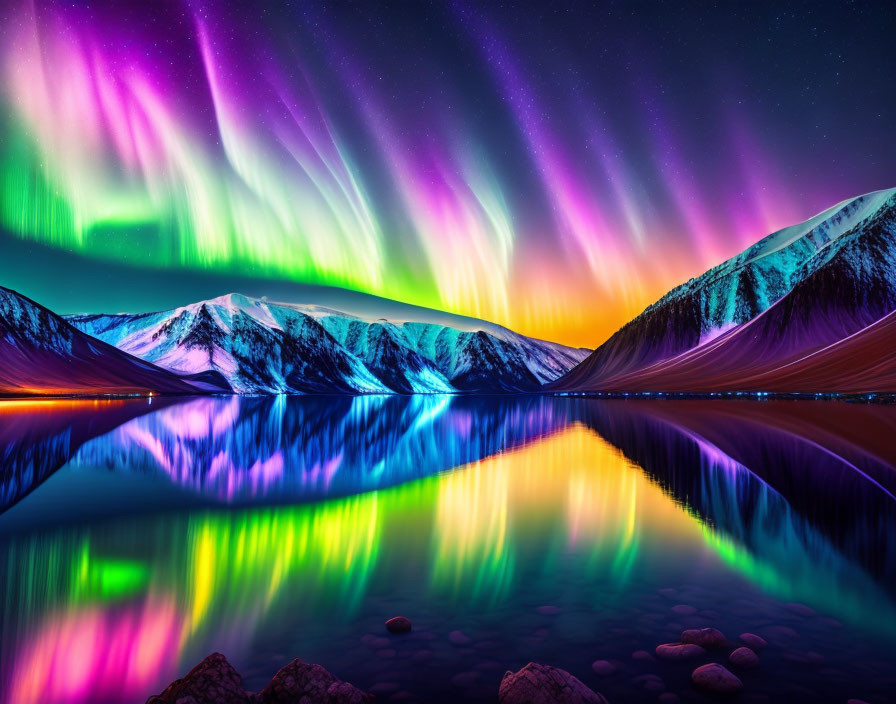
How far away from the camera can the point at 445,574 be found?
11.6 m

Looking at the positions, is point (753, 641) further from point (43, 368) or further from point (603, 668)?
point (43, 368)

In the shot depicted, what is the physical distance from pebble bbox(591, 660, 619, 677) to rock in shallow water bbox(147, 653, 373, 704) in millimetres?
3021

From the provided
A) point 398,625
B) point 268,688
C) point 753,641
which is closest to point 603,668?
point 753,641

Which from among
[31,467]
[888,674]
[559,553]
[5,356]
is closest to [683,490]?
[559,553]

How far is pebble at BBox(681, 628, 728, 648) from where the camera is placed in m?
8.13

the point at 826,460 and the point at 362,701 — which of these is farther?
the point at 826,460

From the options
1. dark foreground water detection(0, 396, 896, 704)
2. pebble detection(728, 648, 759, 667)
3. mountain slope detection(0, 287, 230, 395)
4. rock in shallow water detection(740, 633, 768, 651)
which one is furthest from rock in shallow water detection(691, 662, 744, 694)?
mountain slope detection(0, 287, 230, 395)

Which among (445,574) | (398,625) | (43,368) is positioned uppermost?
(43,368)

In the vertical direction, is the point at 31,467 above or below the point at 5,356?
below

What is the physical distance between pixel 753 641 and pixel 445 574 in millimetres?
5678

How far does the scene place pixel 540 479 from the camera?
2362 cm

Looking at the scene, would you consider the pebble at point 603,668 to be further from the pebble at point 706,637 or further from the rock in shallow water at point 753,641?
the rock in shallow water at point 753,641

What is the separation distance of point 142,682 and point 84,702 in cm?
65

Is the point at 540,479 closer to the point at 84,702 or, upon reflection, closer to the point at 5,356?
the point at 84,702
